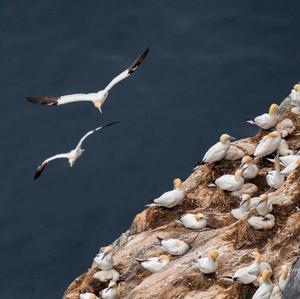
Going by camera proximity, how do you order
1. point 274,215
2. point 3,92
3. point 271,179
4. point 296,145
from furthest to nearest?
1. point 3,92
2. point 296,145
3. point 271,179
4. point 274,215

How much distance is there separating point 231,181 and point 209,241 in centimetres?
242

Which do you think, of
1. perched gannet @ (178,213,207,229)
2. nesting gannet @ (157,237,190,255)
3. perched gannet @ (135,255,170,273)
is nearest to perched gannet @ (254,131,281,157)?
perched gannet @ (178,213,207,229)

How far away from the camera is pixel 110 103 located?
152 feet

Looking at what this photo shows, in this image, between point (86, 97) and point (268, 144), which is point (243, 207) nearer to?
point (268, 144)

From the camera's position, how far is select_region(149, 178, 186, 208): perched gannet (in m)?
29.5

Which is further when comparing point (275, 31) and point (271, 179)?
point (275, 31)

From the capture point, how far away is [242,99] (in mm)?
46250

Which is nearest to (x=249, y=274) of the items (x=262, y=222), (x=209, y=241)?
(x=262, y=222)

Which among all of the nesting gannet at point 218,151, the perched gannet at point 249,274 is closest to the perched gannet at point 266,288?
the perched gannet at point 249,274

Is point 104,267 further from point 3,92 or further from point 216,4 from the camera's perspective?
point 216,4

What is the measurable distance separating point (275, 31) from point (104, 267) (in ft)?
76.1

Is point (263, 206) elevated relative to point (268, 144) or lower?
elevated

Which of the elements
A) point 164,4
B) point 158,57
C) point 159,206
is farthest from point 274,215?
point 164,4

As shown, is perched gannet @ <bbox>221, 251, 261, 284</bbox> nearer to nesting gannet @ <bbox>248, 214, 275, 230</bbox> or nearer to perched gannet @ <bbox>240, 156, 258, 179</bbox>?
nesting gannet @ <bbox>248, 214, 275, 230</bbox>
